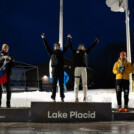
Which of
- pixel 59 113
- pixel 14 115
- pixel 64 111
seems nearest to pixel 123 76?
pixel 64 111

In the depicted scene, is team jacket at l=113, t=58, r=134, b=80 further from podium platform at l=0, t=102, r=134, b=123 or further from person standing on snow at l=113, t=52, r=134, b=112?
podium platform at l=0, t=102, r=134, b=123

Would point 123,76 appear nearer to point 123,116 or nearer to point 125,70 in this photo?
point 125,70

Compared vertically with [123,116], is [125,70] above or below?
above

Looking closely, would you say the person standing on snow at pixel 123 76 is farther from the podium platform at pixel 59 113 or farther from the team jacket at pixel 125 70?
the podium platform at pixel 59 113

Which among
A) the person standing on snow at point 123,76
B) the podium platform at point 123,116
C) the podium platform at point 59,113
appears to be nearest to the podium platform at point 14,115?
the podium platform at point 59,113

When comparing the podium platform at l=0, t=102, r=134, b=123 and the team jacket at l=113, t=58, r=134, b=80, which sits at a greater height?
the team jacket at l=113, t=58, r=134, b=80

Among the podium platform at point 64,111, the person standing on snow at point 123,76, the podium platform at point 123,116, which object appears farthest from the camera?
the person standing on snow at point 123,76

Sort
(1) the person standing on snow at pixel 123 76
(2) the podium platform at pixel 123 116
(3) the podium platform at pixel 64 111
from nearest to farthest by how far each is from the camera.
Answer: (3) the podium platform at pixel 64 111 → (2) the podium platform at pixel 123 116 → (1) the person standing on snow at pixel 123 76

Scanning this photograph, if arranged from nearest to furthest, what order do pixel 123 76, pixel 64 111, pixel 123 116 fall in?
pixel 64 111 < pixel 123 116 < pixel 123 76

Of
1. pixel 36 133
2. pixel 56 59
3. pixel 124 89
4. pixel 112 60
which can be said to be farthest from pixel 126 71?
pixel 112 60

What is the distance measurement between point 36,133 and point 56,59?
102 inches

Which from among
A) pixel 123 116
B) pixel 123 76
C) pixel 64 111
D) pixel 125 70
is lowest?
pixel 123 116

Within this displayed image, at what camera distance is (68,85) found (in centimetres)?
3341

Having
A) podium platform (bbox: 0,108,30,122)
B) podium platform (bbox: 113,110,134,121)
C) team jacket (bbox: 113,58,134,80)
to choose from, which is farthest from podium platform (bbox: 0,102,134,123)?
team jacket (bbox: 113,58,134,80)
